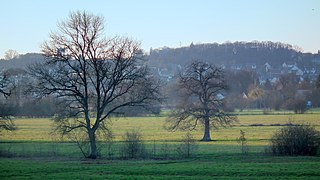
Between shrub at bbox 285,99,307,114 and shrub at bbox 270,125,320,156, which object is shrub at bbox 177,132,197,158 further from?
shrub at bbox 285,99,307,114

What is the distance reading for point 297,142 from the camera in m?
37.5

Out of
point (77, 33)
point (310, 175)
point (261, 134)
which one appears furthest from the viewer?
point (261, 134)

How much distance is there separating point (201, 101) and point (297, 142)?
70.5 feet

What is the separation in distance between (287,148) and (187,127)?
20.3 meters

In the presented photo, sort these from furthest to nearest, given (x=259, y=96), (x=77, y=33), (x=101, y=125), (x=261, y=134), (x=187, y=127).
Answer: (x=259, y=96)
(x=261, y=134)
(x=187, y=127)
(x=101, y=125)
(x=77, y=33)

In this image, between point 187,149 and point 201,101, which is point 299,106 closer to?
point 201,101

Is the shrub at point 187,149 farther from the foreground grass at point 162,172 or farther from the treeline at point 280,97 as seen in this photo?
the treeline at point 280,97

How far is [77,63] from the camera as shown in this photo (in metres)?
36.9

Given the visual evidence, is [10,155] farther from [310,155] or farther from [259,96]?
[259,96]

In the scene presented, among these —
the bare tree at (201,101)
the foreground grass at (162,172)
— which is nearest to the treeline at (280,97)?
the bare tree at (201,101)

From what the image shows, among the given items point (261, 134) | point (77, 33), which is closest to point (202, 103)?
point (261, 134)

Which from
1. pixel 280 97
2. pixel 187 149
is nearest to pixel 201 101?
pixel 187 149

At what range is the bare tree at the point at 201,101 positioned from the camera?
187 feet

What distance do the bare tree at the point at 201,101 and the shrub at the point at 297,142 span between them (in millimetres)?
18012
